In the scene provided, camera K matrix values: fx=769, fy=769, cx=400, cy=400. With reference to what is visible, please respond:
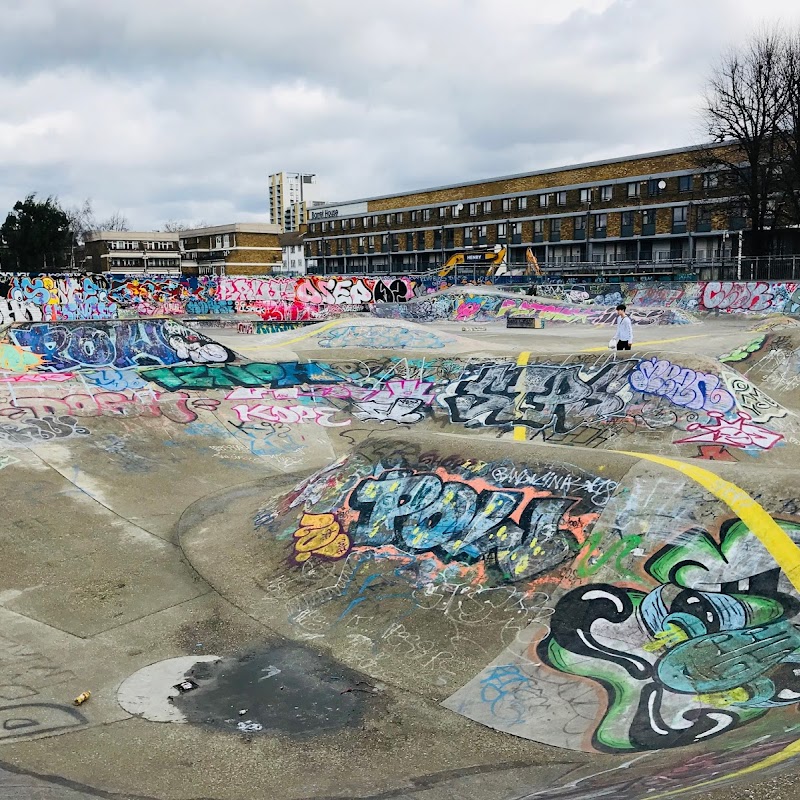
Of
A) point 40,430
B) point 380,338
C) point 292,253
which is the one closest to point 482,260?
point 380,338

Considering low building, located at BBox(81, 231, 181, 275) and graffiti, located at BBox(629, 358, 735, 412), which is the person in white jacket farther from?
low building, located at BBox(81, 231, 181, 275)

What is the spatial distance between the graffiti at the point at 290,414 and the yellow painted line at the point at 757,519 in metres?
12.4

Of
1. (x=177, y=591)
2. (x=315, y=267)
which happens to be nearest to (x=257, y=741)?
A: (x=177, y=591)

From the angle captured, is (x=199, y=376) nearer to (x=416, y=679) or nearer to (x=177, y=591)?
(x=177, y=591)

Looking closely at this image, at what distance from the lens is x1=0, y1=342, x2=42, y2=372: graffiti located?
20.9 meters

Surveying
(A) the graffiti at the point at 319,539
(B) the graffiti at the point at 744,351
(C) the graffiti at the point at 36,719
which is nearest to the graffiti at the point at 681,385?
(B) the graffiti at the point at 744,351

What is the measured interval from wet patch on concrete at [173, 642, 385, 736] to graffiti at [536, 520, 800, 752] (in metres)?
2.09

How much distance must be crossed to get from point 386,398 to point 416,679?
553 inches

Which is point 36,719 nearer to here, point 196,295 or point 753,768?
point 753,768

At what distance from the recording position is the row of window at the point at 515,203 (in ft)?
197

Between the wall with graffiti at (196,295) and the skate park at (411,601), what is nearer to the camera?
the skate park at (411,601)

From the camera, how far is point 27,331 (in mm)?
22609

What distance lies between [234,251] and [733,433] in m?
96.1

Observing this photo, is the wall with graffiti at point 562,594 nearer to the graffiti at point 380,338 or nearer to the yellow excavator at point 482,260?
the graffiti at point 380,338
